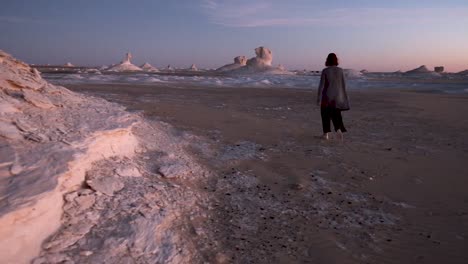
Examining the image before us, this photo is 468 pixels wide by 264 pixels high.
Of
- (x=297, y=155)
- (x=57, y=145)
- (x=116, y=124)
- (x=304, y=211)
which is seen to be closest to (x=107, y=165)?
(x=57, y=145)

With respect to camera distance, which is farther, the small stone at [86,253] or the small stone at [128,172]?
the small stone at [128,172]

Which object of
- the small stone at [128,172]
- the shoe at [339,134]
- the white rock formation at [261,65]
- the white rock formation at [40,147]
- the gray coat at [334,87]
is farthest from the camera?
the white rock formation at [261,65]

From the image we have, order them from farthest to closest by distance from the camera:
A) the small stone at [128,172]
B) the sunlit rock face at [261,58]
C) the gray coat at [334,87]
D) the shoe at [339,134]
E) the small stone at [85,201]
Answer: the sunlit rock face at [261,58] < the shoe at [339,134] < the gray coat at [334,87] < the small stone at [128,172] < the small stone at [85,201]

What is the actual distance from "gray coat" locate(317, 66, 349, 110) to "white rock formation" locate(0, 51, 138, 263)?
137 inches

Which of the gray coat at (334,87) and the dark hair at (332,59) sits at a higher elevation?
the dark hair at (332,59)

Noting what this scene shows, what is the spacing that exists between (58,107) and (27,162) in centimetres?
164

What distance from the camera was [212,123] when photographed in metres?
8.40

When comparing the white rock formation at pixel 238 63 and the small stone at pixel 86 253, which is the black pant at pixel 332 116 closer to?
the small stone at pixel 86 253

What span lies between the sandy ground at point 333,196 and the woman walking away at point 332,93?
0.49 m

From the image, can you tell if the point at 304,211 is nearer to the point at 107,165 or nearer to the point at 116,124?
the point at 107,165

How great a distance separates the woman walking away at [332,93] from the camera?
6.80 meters

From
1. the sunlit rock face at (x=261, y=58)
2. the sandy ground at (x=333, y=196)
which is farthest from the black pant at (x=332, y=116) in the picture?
the sunlit rock face at (x=261, y=58)

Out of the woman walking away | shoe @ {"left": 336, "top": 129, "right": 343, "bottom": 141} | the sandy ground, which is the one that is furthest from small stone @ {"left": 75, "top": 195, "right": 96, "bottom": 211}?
shoe @ {"left": 336, "top": 129, "right": 343, "bottom": 141}

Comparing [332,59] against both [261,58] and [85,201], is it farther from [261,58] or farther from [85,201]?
[261,58]
